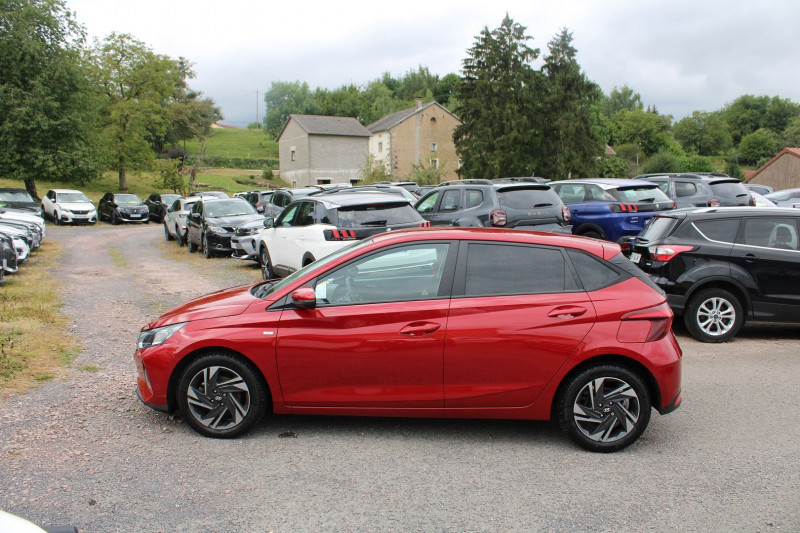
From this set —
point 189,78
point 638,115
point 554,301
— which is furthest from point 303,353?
point 638,115

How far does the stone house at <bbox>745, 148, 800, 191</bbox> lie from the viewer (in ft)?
183

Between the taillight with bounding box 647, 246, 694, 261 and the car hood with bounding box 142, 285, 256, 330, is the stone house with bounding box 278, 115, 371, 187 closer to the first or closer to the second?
the taillight with bounding box 647, 246, 694, 261

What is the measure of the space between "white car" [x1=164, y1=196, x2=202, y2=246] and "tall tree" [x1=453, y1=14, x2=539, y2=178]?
26740mm

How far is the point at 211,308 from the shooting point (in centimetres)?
515

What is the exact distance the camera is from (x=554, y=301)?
4.79 metres

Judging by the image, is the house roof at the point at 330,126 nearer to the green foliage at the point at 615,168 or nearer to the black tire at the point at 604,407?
the green foliage at the point at 615,168

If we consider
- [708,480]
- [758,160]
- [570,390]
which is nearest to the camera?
[708,480]

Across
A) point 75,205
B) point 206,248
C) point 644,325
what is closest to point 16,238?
point 206,248

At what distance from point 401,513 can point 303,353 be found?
57.6 inches

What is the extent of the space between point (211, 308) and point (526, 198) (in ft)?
30.4

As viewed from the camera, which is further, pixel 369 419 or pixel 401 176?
pixel 401 176

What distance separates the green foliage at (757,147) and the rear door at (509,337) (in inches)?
4089

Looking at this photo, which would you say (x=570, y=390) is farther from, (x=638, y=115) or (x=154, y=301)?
(x=638, y=115)

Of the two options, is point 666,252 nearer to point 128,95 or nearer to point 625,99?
point 128,95
